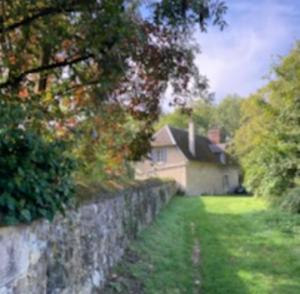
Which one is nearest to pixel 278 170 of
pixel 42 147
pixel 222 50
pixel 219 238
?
pixel 219 238

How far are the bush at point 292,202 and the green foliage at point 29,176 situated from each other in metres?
12.4

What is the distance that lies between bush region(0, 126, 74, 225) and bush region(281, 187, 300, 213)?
12.5 metres

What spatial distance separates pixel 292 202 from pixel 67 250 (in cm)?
1220

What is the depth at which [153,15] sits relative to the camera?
5398 millimetres

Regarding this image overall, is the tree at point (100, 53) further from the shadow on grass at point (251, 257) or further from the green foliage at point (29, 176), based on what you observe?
the shadow on grass at point (251, 257)

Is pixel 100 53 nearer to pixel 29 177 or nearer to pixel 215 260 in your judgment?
pixel 29 177

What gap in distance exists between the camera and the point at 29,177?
10.6ft

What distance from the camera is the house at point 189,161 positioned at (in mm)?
36344

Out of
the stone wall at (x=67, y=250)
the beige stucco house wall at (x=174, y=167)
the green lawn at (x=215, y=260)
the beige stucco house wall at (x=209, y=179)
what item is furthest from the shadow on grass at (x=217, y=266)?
the beige stucco house wall at (x=209, y=179)

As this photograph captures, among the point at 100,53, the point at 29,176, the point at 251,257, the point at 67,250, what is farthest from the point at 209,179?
the point at 29,176

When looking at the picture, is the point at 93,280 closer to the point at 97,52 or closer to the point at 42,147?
the point at 42,147

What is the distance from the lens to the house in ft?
119

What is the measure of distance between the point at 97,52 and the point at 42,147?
229 cm

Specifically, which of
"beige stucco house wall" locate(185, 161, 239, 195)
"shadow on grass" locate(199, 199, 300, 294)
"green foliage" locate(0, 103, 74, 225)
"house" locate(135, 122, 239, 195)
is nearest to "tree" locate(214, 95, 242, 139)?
"beige stucco house wall" locate(185, 161, 239, 195)
